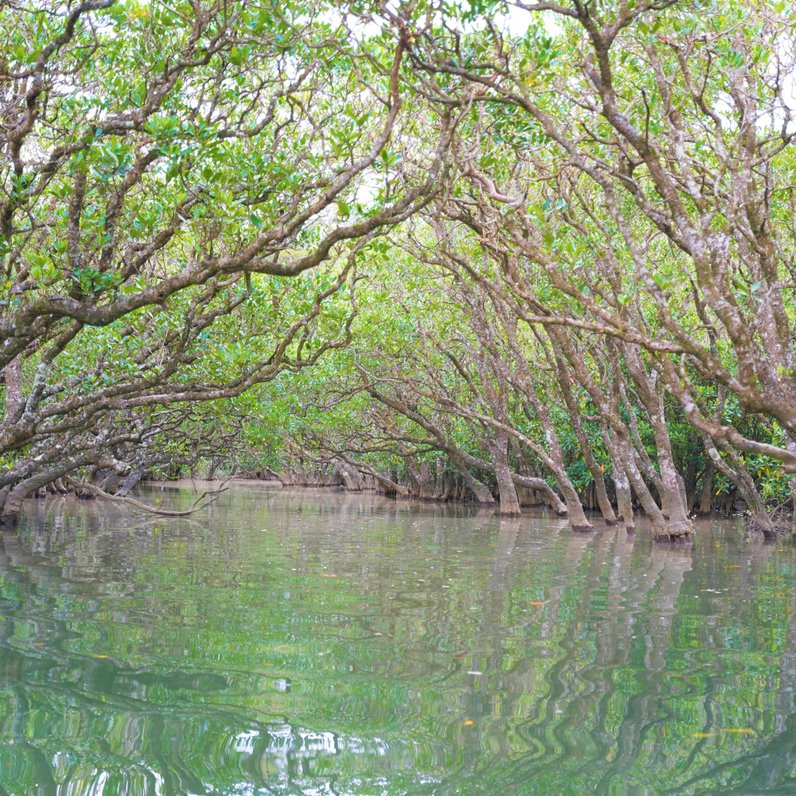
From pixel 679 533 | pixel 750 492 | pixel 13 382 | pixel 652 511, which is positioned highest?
pixel 13 382

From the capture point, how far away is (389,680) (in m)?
6.19

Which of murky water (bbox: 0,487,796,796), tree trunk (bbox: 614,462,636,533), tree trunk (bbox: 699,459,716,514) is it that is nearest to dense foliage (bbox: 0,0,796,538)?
tree trunk (bbox: 614,462,636,533)

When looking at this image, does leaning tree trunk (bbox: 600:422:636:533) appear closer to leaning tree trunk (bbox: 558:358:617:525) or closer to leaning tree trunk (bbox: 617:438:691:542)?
leaning tree trunk (bbox: 617:438:691:542)

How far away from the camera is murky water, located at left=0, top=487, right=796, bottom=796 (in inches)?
A: 175

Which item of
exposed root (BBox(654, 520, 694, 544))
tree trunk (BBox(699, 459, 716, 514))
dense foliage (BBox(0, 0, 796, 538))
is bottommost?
exposed root (BBox(654, 520, 694, 544))

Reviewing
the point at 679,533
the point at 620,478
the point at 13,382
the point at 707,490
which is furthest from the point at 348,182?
the point at 707,490

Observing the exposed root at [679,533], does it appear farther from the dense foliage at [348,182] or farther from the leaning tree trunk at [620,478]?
the leaning tree trunk at [620,478]

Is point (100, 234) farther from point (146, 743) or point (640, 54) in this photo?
point (640, 54)

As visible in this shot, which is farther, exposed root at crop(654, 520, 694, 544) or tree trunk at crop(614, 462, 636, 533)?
tree trunk at crop(614, 462, 636, 533)

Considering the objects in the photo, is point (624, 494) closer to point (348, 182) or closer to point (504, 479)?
point (504, 479)

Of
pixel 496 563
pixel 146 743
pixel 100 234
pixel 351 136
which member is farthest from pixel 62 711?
pixel 496 563

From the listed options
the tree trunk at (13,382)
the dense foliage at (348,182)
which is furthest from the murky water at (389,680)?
the tree trunk at (13,382)

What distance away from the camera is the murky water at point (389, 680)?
446 cm

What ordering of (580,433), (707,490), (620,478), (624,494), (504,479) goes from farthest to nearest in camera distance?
(707,490) → (504,479) → (580,433) → (624,494) → (620,478)
